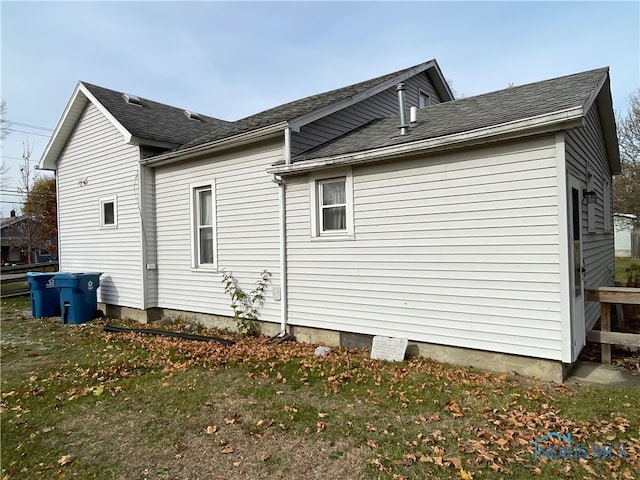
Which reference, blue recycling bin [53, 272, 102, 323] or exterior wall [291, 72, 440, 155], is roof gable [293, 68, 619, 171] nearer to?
exterior wall [291, 72, 440, 155]

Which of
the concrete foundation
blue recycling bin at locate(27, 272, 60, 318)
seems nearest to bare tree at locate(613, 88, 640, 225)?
the concrete foundation

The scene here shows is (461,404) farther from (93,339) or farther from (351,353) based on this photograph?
(93,339)

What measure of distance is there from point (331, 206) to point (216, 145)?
3050 mm

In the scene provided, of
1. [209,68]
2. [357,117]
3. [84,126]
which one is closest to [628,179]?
[357,117]

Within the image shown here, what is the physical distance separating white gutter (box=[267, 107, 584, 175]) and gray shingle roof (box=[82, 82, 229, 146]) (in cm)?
490

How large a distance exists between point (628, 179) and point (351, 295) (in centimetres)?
2501

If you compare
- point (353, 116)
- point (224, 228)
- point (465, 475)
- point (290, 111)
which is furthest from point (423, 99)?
point (465, 475)

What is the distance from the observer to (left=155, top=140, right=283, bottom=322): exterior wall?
7.84 m

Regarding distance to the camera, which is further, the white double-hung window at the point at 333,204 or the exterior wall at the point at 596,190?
the white double-hung window at the point at 333,204

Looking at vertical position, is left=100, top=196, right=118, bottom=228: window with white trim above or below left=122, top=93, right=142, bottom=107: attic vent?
below

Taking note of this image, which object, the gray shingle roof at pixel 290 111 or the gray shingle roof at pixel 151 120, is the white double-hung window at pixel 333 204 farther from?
the gray shingle roof at pixel 151 120

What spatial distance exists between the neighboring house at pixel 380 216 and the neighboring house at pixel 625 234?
19.7 metres

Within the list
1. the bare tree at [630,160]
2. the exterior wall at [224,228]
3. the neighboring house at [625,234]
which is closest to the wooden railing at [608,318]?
the exterior wall at [224,228]

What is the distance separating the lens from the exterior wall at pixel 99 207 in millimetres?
10211
